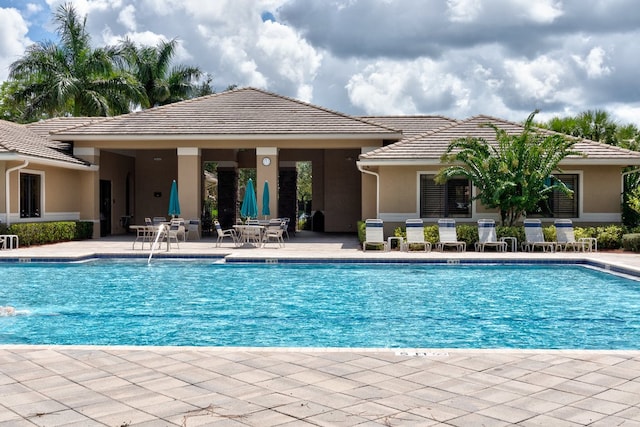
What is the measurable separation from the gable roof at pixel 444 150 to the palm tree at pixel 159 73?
23.0 metres

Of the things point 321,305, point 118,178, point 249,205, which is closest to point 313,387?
point 321,305

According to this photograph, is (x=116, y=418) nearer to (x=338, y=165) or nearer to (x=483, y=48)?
(x=483, y=48)

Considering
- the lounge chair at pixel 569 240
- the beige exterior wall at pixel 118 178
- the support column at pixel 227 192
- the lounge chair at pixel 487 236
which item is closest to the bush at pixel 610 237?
the lounge chair at pixel 569 240

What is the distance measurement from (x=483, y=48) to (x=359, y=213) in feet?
35.6

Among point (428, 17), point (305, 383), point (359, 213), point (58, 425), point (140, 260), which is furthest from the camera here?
point (359, 213)

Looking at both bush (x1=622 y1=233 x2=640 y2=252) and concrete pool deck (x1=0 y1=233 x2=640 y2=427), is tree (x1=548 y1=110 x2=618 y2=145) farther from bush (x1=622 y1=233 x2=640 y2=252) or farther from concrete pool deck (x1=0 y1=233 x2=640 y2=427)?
concrete pool deck (x1=0 y1=233 x2=640 y2=427)

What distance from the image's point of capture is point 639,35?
685 inches

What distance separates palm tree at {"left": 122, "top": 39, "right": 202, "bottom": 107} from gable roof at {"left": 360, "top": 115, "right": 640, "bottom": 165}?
75.4 feet

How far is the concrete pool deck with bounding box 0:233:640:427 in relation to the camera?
4.38m

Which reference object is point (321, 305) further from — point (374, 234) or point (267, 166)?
point (267, 166)

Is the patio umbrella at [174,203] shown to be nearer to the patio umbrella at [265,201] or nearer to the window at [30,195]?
the patio umbrella at [265,201]

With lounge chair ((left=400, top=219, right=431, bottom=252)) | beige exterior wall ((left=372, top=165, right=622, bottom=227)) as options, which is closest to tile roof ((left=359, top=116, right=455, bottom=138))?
beige exterior wall ((left=372, top=165, right=622, bottom=227))

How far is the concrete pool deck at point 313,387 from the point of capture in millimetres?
4379

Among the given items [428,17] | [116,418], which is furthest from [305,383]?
[428,17]
